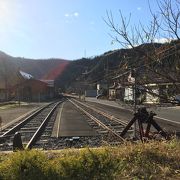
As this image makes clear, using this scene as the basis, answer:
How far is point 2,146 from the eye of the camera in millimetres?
17391

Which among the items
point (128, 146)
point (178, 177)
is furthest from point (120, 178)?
point (128, 146)

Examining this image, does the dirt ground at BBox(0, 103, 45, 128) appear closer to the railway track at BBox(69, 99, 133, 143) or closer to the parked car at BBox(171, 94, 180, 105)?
the railway track at BBox(69, 99, 133, 143)

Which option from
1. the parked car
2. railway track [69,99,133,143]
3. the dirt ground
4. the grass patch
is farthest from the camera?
the dirt ground

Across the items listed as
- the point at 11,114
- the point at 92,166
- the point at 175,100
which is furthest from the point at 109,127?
the point at 11,114

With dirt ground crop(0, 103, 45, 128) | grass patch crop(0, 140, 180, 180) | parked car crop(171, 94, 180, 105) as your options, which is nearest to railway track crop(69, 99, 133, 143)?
parked car crop(171, 94, 180, 105)

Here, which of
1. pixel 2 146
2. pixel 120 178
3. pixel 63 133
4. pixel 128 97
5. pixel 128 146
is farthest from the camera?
pixel 63 133

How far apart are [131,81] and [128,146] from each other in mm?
1402

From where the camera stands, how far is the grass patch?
750 centimetres

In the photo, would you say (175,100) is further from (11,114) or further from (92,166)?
(11,114)

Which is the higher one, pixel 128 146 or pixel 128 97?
pixel 128 97

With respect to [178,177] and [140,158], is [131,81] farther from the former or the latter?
[178,177]

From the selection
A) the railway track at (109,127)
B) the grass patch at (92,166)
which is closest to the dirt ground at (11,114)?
the railway track at (109,127)

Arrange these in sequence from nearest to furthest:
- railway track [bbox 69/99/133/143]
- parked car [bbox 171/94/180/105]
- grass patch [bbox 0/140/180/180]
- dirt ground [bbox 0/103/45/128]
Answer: grass patch [bbox 0/140/180/180], parked car [bbox 171/94/180/105], railway track [bbox 69/99/133/143], dirt ground [bbox 0/103/45/128]

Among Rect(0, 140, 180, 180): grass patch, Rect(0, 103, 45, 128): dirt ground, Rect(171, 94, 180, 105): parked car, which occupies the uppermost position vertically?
Rect(171, 94, 180, 105): parked car
